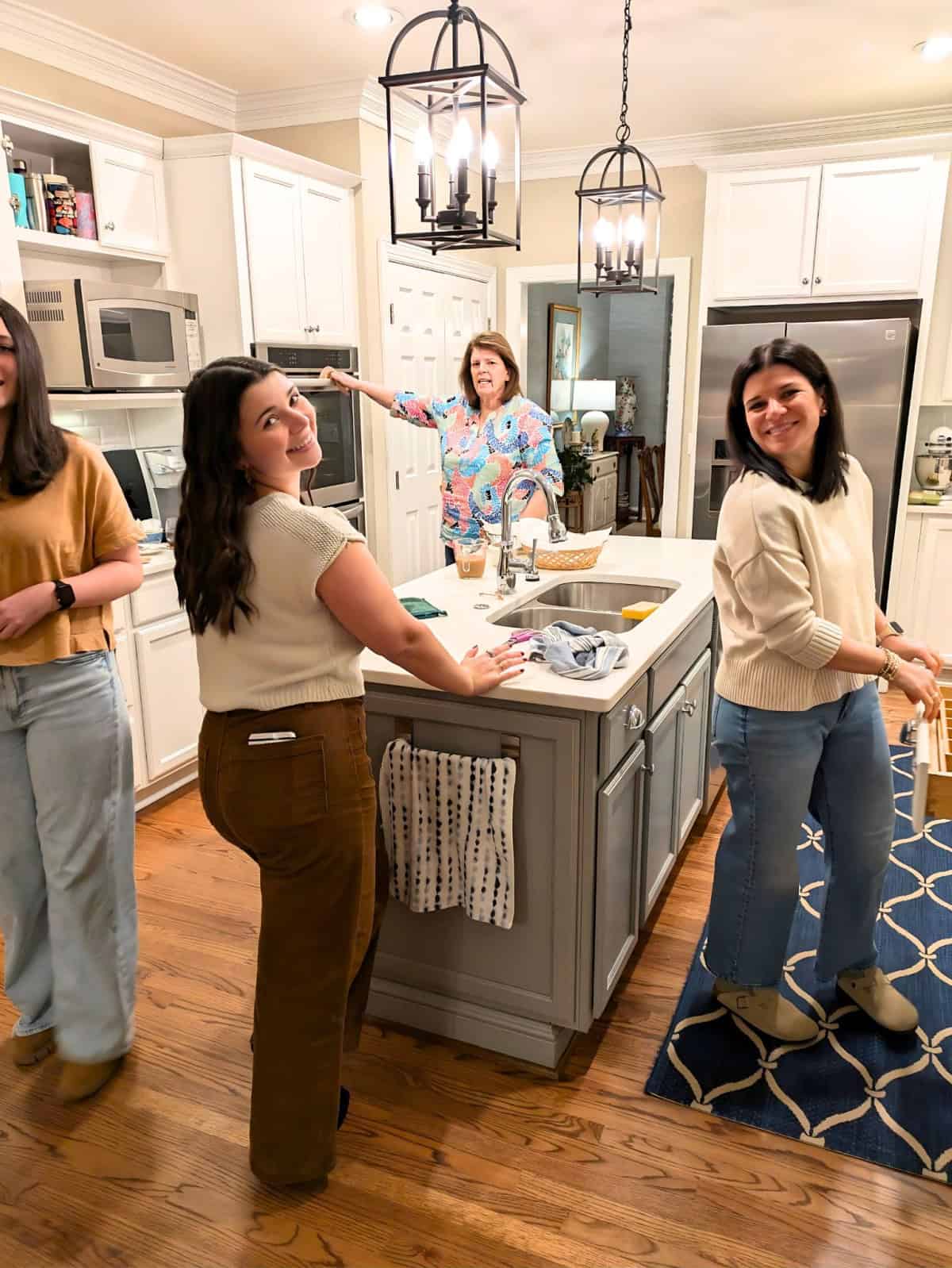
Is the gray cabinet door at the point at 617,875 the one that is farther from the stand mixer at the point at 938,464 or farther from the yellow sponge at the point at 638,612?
the stand mixer at the point at 938,464

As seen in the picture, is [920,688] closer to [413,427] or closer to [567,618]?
[567,618]

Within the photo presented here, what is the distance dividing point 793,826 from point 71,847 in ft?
4.98

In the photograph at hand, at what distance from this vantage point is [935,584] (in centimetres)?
455

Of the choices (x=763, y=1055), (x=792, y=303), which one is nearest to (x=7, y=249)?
(x=763, y=1055)

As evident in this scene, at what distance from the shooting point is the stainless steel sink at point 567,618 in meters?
2.67

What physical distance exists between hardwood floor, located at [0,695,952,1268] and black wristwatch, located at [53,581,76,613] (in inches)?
41.9

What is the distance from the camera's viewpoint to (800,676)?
1.87 m

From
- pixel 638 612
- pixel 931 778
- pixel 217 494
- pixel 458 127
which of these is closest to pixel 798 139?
pixel 638 612

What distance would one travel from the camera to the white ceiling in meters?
3.21

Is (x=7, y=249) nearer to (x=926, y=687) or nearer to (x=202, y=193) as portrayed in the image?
(x=202, y=193)

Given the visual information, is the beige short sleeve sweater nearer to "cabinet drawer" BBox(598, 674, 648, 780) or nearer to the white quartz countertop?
the white quartz countertop

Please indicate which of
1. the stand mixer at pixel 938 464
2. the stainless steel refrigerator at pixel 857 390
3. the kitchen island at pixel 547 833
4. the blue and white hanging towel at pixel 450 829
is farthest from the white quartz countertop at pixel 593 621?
the stand mixer at pixel 938 464

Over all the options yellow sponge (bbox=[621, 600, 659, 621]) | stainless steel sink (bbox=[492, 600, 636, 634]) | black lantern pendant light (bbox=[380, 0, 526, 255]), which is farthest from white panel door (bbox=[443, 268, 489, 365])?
black lantern pendant light (bbox=[380, 0, 526, 255])

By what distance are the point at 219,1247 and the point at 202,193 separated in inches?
135
